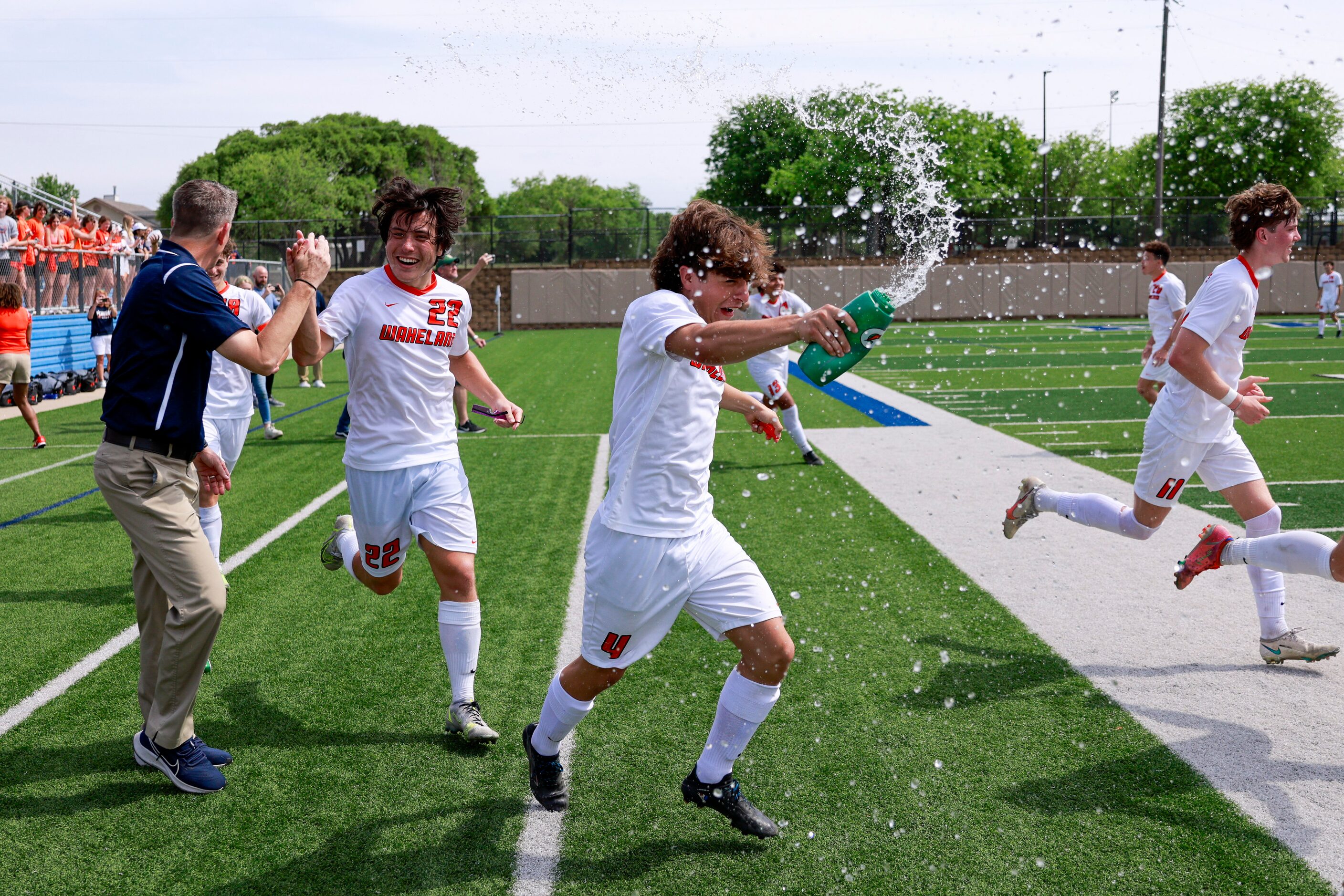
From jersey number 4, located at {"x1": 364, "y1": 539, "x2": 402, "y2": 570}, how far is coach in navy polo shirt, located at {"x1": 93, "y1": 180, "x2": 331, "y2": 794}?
2.18ft

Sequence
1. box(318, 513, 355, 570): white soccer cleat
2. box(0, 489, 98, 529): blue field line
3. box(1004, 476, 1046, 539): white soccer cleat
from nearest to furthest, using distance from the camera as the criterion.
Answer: box(318, 513, 355, 570): white soccer cleat, box(1004, 476, 1046, 539): white soccer cleat, box(0, 489, 98, 529): blue field line

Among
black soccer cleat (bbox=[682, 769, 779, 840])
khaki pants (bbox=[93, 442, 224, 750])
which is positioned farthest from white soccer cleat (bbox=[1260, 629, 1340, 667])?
khaki pants (bbox=[93, 442, 224, 750])

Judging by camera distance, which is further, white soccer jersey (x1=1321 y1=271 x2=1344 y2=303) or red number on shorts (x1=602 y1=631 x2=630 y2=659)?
white soccer jersey (x1=1321 y1=271 x2=1344 y2=303)

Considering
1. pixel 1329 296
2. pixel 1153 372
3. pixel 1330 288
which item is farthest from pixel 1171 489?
pixel 1329 296

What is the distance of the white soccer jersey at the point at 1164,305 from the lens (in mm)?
10555

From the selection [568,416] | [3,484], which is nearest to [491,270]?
[568,416]

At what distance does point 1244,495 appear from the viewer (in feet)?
15.9

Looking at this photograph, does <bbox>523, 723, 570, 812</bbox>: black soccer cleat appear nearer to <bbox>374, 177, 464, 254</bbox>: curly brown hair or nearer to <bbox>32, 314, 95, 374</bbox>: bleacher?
<bbox>374, 177, 464, 254</bbox>: curly brown hair

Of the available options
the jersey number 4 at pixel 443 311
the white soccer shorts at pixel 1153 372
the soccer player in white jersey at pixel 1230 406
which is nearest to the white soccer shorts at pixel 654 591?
the jersey number 4 at pixel 443 311

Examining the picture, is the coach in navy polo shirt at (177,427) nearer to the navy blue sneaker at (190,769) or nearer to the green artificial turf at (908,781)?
the navy blue sneaker at (190,769)

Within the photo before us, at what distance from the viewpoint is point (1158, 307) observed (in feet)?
36.0

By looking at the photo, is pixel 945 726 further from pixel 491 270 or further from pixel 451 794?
pixel 491 270

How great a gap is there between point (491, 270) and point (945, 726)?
42.7 m

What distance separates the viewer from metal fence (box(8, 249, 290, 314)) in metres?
18.4
